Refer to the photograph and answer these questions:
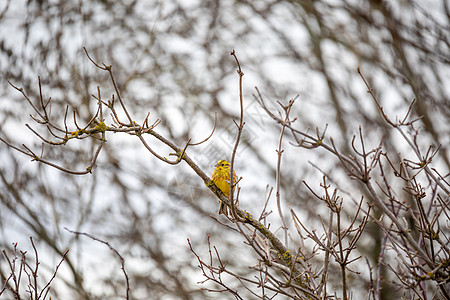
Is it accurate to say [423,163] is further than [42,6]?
No

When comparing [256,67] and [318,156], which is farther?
[256,67]

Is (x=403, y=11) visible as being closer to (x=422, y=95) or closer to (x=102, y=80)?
(x=422, y=95)

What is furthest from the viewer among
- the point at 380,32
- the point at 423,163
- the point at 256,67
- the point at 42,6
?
the point at 256,67

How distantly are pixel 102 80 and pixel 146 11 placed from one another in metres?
2.22

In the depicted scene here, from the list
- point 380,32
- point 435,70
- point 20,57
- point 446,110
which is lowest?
point 20,57

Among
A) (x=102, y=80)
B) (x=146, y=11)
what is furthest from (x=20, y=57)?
(x=146, y=11)

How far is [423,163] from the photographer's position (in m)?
2.88

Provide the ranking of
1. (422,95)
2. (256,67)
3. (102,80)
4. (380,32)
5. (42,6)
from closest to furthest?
(42,6) < (102,80) < (422,95) < (380,32) < (256,67)

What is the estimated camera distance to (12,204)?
8281 mm

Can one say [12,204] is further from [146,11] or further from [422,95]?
[422,95]

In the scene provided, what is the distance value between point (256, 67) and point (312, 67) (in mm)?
1537

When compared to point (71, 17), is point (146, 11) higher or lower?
higher

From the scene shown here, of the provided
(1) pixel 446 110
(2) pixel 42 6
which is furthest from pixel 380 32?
(2) pixel 42 6

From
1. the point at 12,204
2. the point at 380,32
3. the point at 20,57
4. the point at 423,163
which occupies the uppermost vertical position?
the point at 380,32
